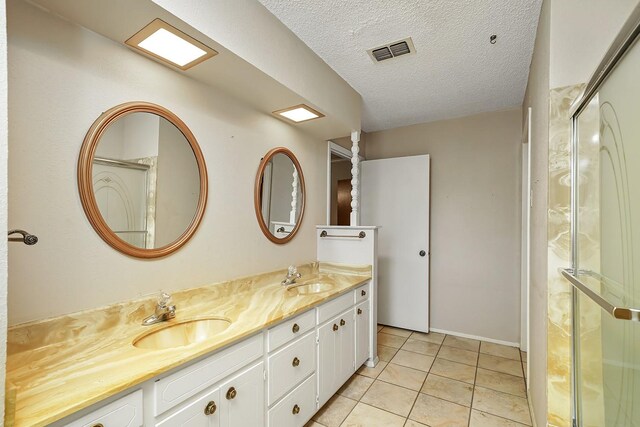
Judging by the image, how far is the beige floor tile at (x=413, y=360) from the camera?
8.55 ft

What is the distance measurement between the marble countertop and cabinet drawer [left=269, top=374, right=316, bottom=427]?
449 mm

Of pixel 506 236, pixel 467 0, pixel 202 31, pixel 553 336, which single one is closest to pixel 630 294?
pixel 553 336

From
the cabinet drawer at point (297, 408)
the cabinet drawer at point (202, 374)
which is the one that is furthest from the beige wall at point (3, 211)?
the cabinet drawer at point (297, 408)

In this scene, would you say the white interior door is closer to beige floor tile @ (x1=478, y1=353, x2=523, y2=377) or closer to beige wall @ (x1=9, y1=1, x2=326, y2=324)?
beige floor tile @ (x1=478, y1=353, x2=523, y2=377)

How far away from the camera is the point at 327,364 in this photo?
196 cm

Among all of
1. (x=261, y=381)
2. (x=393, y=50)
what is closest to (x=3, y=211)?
(x=261, y=381)

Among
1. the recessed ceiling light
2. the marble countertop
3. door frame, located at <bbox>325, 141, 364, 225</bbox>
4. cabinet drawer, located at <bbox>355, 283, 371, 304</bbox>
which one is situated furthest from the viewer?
door frame, located at <bbox>325, 141, 364, 225</bbox>

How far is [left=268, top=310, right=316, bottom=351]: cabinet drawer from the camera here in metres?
1.49

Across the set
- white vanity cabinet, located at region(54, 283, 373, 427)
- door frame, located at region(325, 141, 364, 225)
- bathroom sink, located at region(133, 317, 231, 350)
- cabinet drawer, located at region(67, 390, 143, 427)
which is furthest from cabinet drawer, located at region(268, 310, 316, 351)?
door frame, located at region(325, 141, 364, 225)

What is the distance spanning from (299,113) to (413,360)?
7.69 feet

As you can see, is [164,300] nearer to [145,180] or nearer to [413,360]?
[145,180]

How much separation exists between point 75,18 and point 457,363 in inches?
133

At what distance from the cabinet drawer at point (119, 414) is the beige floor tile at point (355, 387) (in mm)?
1587

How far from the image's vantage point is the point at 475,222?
3.22 meters
